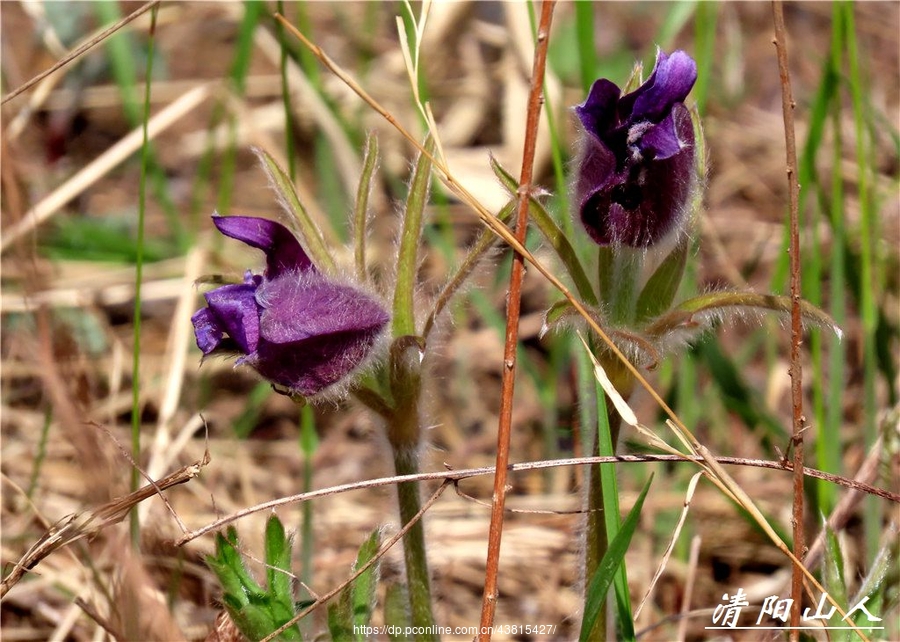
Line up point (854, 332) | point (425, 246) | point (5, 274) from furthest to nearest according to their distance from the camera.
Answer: point (425, 246)
point (854, 332)
point (5, 274)

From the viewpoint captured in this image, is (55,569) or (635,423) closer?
(635,423)

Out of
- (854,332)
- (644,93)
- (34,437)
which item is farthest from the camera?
(854,332)

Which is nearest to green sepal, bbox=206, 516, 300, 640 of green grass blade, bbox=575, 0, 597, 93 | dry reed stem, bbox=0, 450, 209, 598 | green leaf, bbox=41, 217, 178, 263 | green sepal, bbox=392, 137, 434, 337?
dry reed stem, bbox=0, 450, 209, 598

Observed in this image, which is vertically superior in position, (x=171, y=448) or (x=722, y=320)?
(x=722, y=320)

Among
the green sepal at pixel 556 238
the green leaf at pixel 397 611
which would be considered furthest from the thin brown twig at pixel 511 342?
the green leaf at pixel 397 611

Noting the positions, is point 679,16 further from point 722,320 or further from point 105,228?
point 105,228

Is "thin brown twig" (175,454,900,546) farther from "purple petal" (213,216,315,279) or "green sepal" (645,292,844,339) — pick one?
"purple petal" (213,216,315,279)

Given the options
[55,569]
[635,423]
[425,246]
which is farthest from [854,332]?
[55,569]
